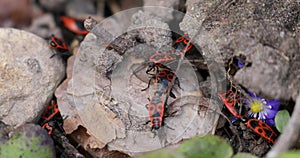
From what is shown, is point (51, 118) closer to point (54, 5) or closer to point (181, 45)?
point (181, 45)

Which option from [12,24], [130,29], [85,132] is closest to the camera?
[85,132]

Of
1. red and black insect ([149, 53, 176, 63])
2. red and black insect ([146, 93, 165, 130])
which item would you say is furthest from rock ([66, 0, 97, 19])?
red and black insect ([146, 93, 165, 130])

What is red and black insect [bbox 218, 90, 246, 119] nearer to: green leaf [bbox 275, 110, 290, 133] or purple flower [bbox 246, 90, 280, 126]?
purple flower [bbox 246, 90, 280, 126]

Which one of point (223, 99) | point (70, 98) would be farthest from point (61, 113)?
point (223, 99)

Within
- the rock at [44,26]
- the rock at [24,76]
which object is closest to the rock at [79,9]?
the rock at [44,26]

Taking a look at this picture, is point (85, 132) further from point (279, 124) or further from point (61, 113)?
point (279, 124)

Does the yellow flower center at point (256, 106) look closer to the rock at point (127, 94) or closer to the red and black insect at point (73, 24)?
the rock at point (127, 94)
